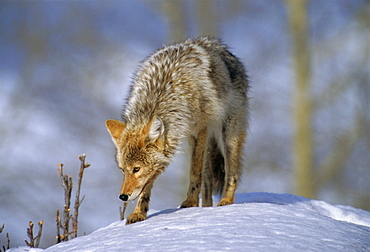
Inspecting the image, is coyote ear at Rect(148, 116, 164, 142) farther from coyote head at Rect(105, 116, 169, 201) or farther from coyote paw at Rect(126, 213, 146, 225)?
coyote paw at Rect(126, 213, 146, 225)

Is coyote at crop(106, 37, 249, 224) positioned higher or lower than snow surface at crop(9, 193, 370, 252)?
higher

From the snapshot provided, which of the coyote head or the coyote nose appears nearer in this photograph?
the coyote nose

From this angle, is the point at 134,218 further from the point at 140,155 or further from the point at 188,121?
the point at 188,121

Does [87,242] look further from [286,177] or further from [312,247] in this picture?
[286,177]

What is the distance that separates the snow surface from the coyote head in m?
0.43

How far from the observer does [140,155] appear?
15.7 feet

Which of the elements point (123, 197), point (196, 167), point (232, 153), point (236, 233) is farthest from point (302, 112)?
point (236, 233)

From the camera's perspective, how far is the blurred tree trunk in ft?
43.3

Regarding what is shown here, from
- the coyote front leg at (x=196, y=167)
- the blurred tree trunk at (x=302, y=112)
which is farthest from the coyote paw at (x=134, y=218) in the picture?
the blurred tree trunk at (x=302, y=112)

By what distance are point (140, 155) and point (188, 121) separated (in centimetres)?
69

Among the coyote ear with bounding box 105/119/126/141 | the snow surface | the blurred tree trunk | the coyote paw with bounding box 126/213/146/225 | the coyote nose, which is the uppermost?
the blurred tree trunk

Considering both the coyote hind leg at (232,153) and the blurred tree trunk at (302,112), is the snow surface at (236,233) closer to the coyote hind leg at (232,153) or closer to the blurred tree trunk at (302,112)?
the coyote hind leg at (232,153)

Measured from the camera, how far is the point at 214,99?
5461 millimetres

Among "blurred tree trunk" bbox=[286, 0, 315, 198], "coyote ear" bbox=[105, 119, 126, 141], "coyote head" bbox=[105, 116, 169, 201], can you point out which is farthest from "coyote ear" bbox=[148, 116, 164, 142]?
"blurred tree trunk" bbox=[286, 0, 315, 198]
